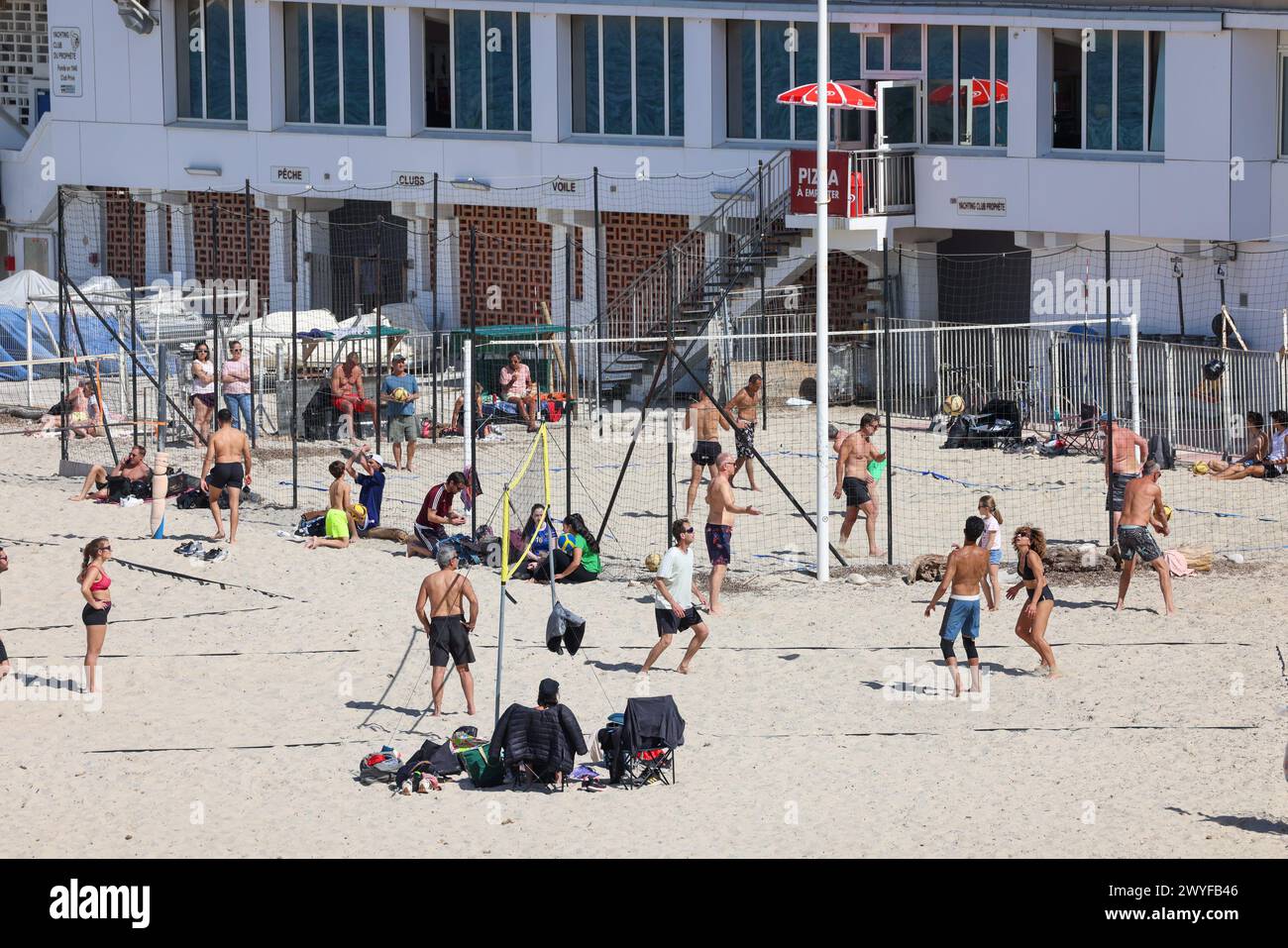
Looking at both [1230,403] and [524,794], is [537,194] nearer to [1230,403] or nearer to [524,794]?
[1230,403]

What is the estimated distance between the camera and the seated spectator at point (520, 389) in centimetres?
2933

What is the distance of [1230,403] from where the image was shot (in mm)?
26391

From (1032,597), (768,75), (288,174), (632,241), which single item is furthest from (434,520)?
(288,174)

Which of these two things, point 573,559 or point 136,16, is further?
point 136,16

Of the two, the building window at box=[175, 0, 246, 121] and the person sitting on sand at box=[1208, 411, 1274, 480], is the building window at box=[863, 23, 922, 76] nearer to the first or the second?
the person sitting on sand at box=[1208, 411, 1274, 480]

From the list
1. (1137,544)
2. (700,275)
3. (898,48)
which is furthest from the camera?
(700,275)

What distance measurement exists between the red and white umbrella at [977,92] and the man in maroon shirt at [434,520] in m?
14.0

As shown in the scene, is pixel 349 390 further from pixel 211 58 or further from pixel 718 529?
pixel 211 58

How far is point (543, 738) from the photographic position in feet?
47.0

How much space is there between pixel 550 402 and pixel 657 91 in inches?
314

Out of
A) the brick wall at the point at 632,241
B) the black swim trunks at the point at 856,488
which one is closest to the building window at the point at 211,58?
the brick wall at the point at 632,241

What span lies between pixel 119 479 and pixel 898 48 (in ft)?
48.6

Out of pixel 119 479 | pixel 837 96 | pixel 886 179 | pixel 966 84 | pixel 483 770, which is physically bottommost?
pixel 483 770
